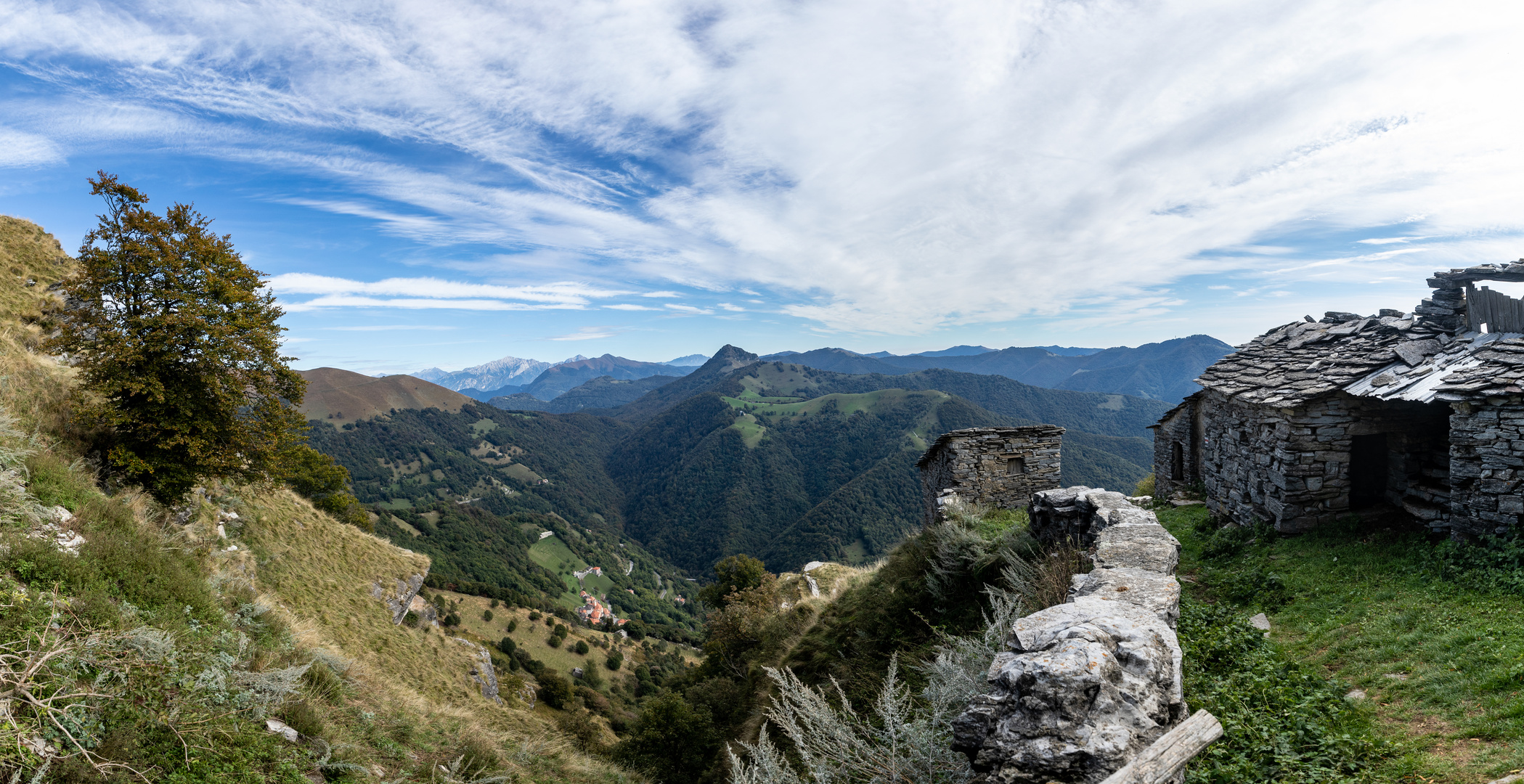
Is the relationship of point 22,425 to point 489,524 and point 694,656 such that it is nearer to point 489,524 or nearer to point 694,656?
point 694,656

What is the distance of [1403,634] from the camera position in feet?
18.3

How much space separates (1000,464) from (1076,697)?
12699 millimetres

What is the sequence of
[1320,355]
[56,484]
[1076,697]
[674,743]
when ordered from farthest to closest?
1. [674,743]
2. [1320,355]
3. [56,484]
4. [1076,697]

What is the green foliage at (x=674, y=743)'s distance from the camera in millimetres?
11273

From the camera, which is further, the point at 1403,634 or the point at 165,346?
the point at 165,346

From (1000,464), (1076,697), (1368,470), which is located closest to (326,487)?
(1000,464)

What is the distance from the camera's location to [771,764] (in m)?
4.30

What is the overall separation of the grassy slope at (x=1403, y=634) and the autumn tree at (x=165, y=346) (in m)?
16.8

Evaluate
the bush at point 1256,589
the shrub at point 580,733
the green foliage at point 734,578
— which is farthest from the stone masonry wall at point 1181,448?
the shrub at point 580,733

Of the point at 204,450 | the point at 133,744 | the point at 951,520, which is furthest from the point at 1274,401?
the point at 204,450

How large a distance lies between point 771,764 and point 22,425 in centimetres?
1390

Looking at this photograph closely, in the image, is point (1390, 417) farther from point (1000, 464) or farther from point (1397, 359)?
point (1000, 464)

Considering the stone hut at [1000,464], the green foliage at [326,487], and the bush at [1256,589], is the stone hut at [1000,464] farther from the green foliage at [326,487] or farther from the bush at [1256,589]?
the green foliage at [326,487]

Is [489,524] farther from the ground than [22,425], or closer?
closer
